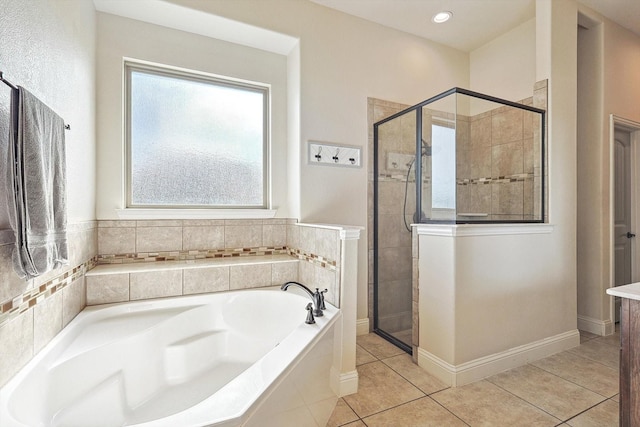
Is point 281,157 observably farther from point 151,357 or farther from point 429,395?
point 429,395

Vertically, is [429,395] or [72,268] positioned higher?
[72,268]

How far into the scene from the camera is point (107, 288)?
1962 millimetres

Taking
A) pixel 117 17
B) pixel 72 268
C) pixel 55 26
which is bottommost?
pixel 72 268

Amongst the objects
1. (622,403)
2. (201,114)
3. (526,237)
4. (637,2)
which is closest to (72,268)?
(201,114)

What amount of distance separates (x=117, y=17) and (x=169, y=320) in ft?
7.46

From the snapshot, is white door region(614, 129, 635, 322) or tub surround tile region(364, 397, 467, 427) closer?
tub surround tile region(364, 397, 467, 427)

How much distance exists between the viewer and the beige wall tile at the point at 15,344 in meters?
1.04

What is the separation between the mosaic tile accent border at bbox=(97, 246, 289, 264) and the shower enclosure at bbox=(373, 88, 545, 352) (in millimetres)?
1020

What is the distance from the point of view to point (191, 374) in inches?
70.4

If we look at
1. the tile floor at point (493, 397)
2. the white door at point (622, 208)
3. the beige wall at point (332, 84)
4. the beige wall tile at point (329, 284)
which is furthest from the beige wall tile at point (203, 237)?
the white door at point (622, 208)

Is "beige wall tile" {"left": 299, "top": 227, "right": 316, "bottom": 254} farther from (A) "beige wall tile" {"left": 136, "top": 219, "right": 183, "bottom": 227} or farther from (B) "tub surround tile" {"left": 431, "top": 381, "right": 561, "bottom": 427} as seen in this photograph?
(B) "tub surround tile" {"left": 431, "top": 381, "right": 561, "bottom": 427}

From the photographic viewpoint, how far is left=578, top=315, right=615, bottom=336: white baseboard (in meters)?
2.79

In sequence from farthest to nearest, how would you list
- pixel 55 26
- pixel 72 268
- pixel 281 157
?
pixel 281 157 < pixel 72 268 < pixel 55 26

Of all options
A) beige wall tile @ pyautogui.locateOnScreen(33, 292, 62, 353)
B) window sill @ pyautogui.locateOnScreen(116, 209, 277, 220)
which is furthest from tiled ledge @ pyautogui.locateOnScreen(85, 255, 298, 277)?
beige wall tile @ pyautogui.locateOnScreen(33, 292, 62, 353)
